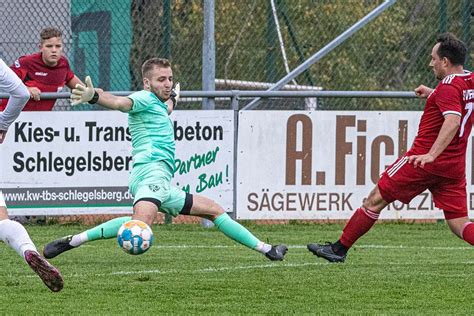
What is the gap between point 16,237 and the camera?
778 centimetres

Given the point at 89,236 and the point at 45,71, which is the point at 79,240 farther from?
the point at 45,71

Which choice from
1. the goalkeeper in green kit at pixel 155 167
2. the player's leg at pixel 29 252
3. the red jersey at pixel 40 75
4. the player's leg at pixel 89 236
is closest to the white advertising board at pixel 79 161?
the red jersey at pixel 40 75

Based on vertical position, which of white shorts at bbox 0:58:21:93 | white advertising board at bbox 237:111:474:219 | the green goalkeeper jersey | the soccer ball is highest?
white shorts at bbox 0:58:21:93

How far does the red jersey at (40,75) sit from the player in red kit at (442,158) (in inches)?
194

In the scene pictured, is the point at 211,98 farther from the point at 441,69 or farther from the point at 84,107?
the point at 441,69

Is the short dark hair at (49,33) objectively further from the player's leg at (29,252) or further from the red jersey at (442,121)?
the player's leg at (29,252)

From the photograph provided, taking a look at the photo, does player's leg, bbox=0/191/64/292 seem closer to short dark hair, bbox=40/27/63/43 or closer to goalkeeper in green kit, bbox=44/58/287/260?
goalkeeper in green kit, bbox=44/58/287/260

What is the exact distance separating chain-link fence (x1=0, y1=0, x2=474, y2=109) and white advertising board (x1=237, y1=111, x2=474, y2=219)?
2.10 metres

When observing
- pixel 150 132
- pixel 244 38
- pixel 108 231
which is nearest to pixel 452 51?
pixel 150 132

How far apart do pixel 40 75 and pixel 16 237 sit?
20.2ft

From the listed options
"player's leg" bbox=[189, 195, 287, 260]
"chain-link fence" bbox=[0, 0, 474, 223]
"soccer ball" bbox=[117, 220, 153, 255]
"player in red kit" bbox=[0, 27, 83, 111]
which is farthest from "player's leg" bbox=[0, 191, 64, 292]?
"chain-link fence" bbox=[0, 0, 474, 223]

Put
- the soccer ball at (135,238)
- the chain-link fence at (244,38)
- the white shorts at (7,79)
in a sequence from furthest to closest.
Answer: the chain-link fence at (244,38) → the soccer ball at (135,238) → the white shorts at (7,79)

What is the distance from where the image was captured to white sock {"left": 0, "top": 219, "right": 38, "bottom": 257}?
7.73 metres

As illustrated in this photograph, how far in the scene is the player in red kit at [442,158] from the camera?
30.8ft
